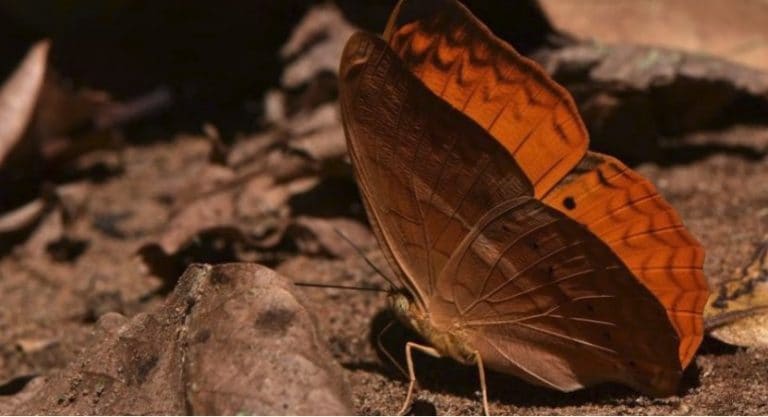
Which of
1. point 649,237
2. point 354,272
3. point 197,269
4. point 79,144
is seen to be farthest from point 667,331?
point 79,144

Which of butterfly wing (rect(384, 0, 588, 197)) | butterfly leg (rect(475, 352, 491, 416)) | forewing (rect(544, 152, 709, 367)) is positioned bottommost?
butterfly leg (rect(475, 352, 491, 416))

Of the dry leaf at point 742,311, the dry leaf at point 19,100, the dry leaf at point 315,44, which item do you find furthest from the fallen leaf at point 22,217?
the dry leaf at point 742,311

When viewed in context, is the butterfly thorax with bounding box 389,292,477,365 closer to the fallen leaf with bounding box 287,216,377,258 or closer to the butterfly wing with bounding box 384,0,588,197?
the butterfly wing with bounding box 384,0,588,197

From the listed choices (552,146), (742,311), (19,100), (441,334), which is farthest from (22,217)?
(742,311)

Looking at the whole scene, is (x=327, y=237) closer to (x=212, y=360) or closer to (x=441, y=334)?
(x=441, y=334)

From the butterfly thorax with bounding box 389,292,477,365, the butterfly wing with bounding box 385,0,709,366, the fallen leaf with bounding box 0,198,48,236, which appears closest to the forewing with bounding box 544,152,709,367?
the butterfly wing with bounding box 385,0,709,366

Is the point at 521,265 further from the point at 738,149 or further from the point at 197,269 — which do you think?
the point at 738,149
